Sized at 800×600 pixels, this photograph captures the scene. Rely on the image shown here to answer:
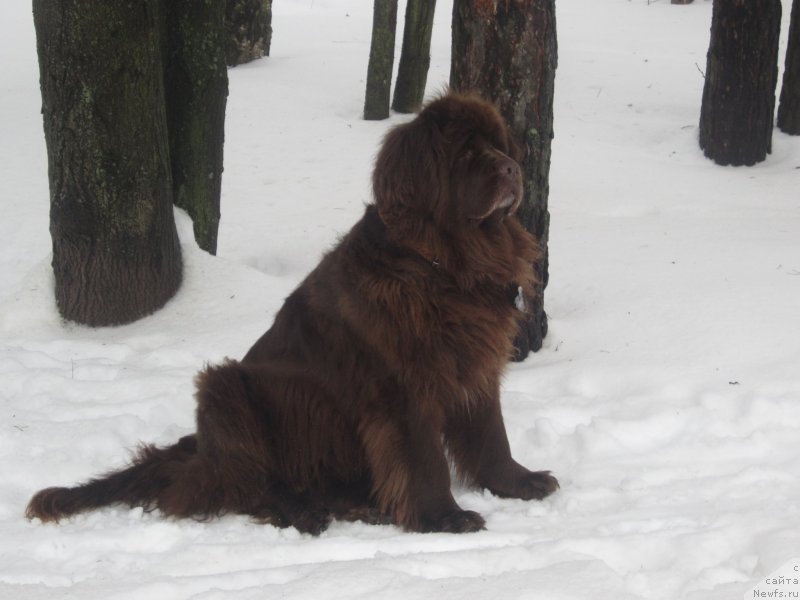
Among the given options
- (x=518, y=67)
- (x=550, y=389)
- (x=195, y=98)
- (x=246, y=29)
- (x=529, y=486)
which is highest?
(x=518, y=67)

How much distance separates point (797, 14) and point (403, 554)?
8208 mm

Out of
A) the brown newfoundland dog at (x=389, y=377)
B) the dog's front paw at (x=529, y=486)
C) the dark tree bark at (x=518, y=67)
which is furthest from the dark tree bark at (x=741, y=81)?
the dog's front paw at (x=529, y=486)

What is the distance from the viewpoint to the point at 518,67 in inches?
188

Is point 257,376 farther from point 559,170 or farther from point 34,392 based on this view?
point 559,170

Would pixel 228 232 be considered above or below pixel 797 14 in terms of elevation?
below

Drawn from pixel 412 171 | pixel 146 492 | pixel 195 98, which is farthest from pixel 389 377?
pixel 195 98

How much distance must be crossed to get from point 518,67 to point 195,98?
90.8 inches

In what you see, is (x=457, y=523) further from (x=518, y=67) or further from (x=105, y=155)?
(x=105, y=155)

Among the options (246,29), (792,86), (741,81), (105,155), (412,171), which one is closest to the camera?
(412,171)

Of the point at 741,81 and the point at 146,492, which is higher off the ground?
the point at 741,81

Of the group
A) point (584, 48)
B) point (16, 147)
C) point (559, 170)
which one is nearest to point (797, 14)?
point (559, 170)

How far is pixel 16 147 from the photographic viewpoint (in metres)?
9.45

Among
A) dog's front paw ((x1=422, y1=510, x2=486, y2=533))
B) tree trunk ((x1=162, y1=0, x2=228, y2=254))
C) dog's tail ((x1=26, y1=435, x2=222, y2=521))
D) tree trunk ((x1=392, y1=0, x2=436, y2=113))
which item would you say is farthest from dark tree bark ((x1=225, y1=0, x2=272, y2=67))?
dog's front paw ((x1=422, y1=510, x2=486, y2=533))

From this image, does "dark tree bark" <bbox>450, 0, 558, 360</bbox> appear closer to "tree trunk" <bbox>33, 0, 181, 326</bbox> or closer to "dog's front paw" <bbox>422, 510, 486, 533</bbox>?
"dog's front paw" <bbox>422, 510, 486, 533</bbox>
